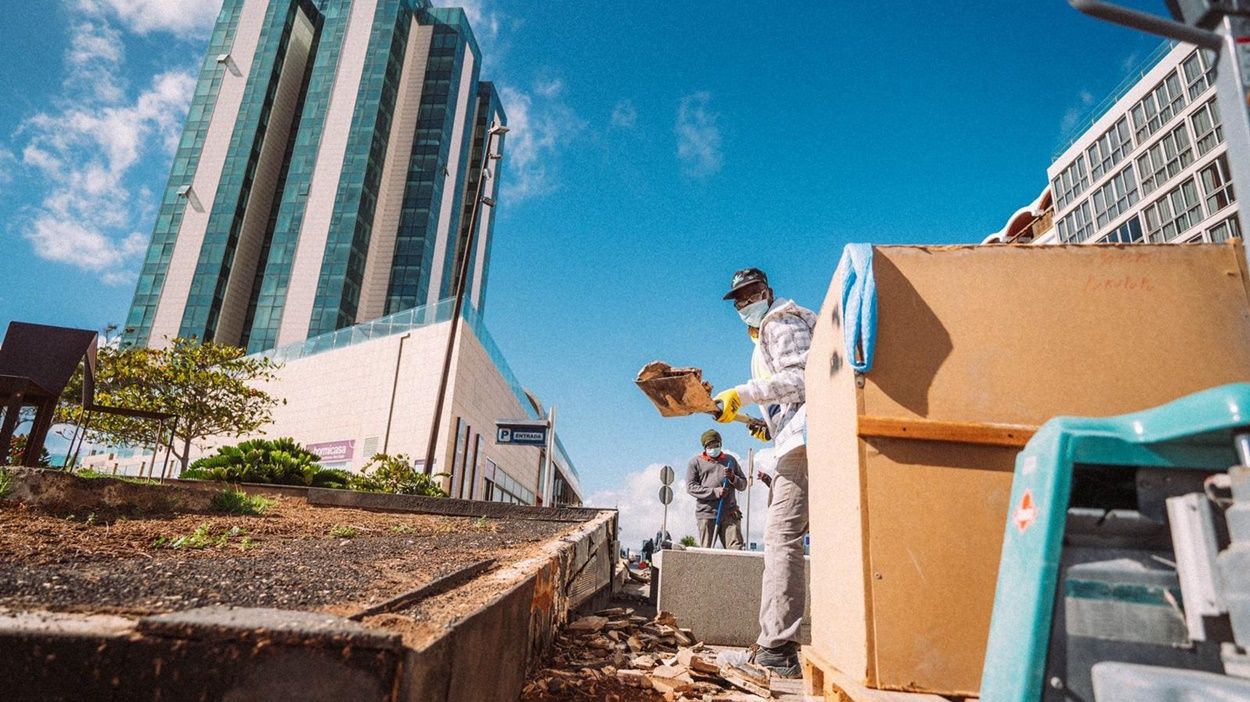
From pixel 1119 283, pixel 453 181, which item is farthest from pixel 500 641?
pixel 453 181

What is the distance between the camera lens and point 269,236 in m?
53.5

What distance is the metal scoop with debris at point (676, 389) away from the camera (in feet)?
11.5

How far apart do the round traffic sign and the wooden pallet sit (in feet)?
33.8

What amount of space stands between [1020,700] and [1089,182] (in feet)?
176

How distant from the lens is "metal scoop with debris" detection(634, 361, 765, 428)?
350 centimetres

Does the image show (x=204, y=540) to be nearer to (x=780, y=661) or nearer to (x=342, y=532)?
(x=342, y=532)

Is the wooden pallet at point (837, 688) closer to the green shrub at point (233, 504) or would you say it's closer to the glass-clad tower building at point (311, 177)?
the green shrub at point (233, 504)

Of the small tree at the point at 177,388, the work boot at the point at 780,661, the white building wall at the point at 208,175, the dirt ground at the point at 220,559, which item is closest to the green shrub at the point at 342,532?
the dirt ground at the point at 220,559

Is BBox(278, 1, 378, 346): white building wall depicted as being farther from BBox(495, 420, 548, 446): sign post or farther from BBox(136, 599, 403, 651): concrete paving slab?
BBox(136, 599, 403, 651): concrete paving slab

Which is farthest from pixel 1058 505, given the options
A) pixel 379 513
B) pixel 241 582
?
pixel 379 513

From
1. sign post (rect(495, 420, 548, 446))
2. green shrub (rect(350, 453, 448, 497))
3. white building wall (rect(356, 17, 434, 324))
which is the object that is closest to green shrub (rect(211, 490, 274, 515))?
green shrub (rect(350, 453, 448, 497))

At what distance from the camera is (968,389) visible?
208cm

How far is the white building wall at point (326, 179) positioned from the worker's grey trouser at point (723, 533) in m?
41.7

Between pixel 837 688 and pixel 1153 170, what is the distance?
4858cm
